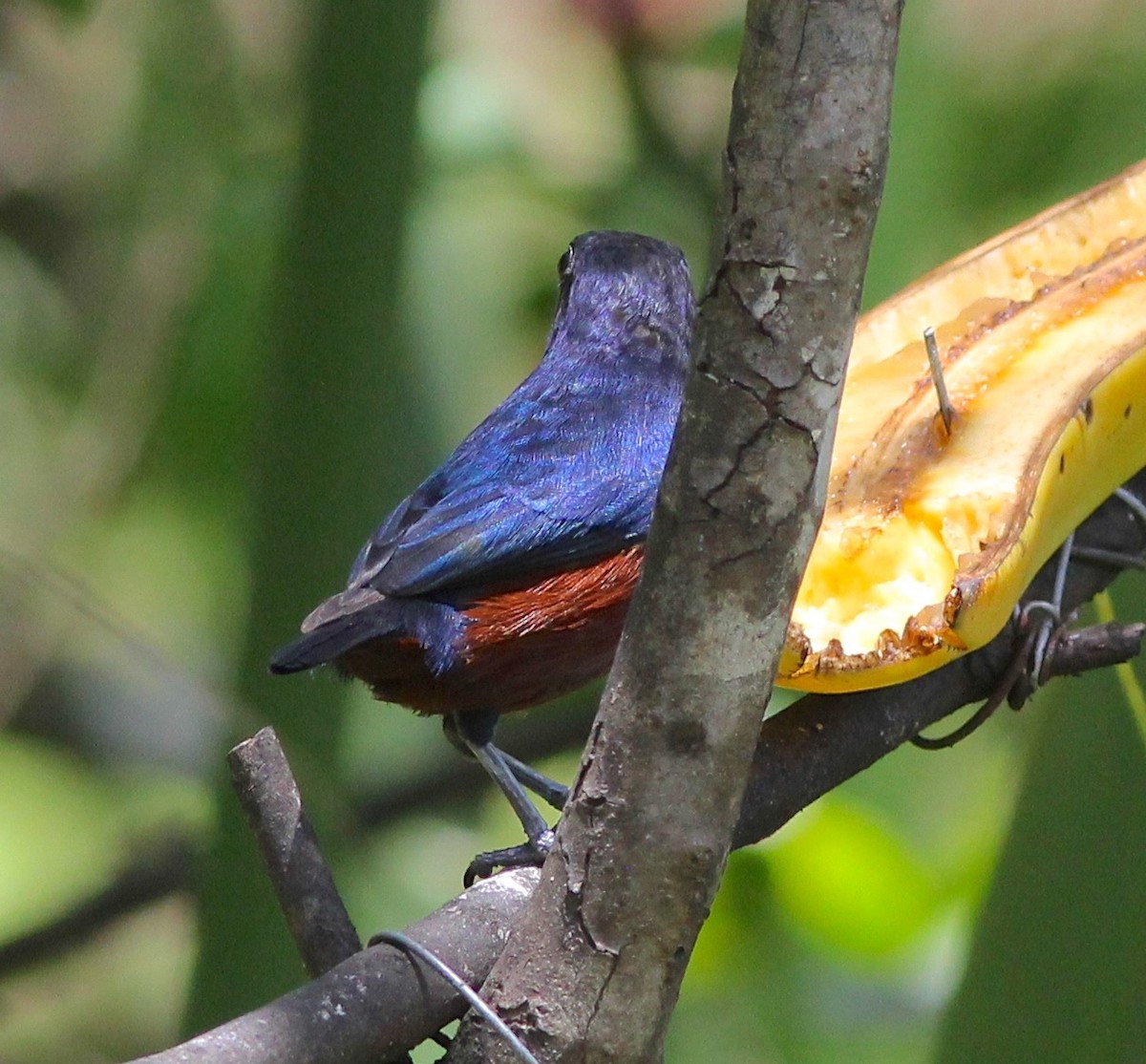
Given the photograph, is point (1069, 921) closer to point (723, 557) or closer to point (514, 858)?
point (514, 858)

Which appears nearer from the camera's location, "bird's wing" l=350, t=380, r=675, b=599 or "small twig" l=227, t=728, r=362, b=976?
"small twig" l=227, t=728, r=362, b=976

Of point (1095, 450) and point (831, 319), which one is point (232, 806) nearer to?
point (1095, 450)

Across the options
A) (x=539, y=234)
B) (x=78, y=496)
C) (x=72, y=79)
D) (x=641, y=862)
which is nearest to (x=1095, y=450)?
(x=641, y=862)

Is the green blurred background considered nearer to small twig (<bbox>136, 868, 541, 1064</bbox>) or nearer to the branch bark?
the branch bark

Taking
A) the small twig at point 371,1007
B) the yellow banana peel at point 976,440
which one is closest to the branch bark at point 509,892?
the small twig at point 371,1007

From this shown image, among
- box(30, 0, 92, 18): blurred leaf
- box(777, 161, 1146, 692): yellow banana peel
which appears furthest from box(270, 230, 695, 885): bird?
box(30, 0, 92, 18): blurred leaf

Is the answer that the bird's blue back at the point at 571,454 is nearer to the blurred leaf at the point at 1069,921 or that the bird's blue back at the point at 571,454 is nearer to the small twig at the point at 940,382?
the small twig at the point at 940,382
